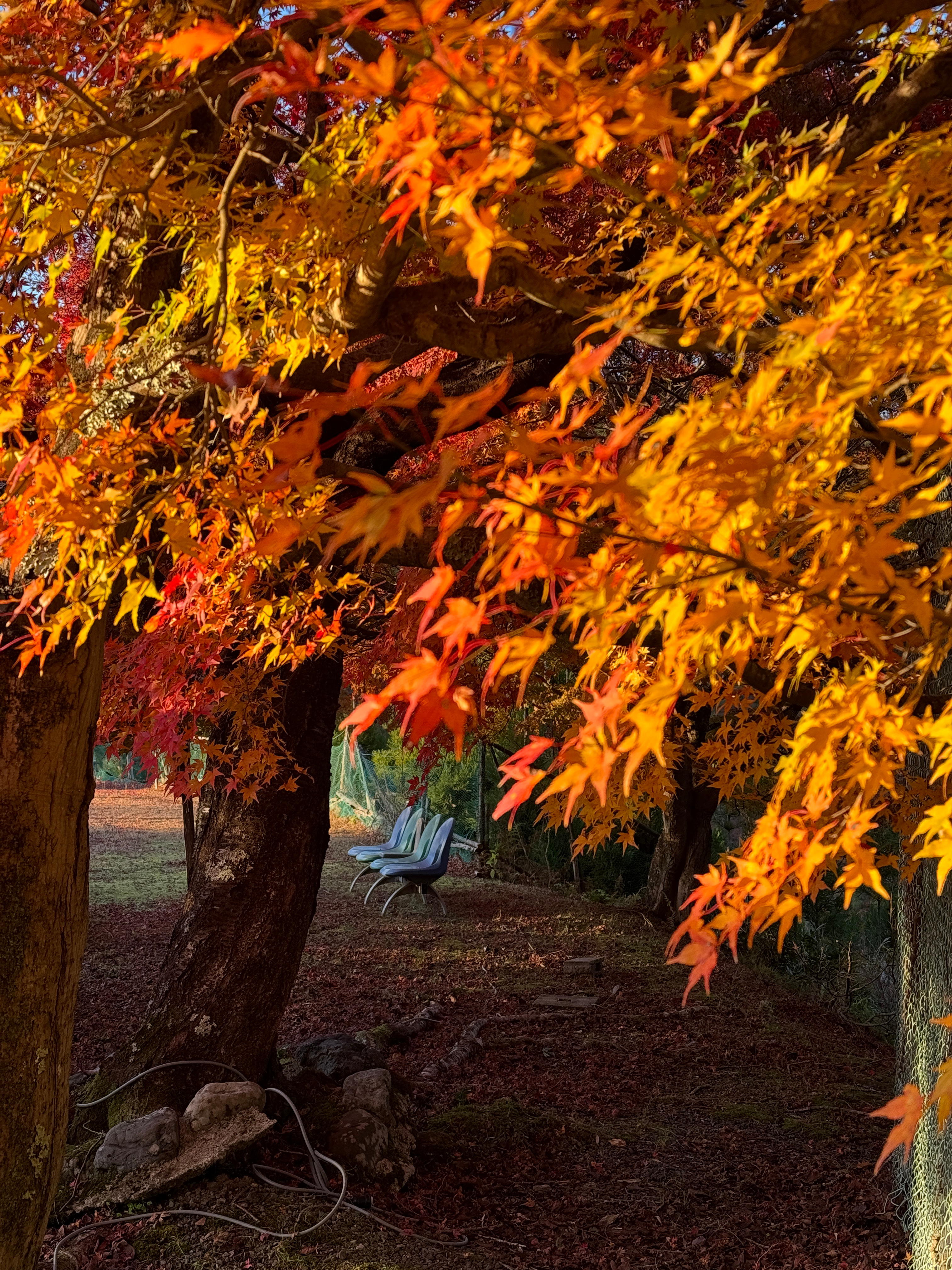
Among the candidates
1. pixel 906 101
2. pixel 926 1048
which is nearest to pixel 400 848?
pixel 926 1048

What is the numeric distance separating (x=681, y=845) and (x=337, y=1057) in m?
5.56

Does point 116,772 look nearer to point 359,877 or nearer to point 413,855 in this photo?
point 359,877

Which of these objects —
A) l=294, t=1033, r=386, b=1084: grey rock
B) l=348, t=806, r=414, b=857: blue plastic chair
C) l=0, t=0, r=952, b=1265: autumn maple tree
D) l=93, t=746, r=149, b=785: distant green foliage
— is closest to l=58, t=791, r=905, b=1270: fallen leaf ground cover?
l=294, t=1033, r=386, b=1084: grey rock

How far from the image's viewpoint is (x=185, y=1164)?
3.56 m

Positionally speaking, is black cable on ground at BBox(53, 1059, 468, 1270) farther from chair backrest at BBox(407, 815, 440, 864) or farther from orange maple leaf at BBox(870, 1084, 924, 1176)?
chair backrest at BBox(407, 815, 440, 864)

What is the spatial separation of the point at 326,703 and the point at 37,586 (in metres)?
2.77

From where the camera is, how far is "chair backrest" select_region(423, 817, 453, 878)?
926 cm

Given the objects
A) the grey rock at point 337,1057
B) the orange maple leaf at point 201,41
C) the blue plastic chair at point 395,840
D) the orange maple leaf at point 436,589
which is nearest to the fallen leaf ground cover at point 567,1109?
the grey rock at point 337,1057

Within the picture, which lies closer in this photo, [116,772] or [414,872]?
[414,872]

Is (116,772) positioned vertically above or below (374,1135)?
above

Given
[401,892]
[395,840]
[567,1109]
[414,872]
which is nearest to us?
[567,1109]

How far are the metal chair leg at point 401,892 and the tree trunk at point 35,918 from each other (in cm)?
702

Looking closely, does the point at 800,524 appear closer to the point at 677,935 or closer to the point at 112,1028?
the point at 677,935

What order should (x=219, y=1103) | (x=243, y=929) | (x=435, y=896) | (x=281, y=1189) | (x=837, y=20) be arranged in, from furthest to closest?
(x=435, y=896) → (x=243, y=929) → (x=219, y=1103) → (x=281, y=1189) → (x=837, y=20)
